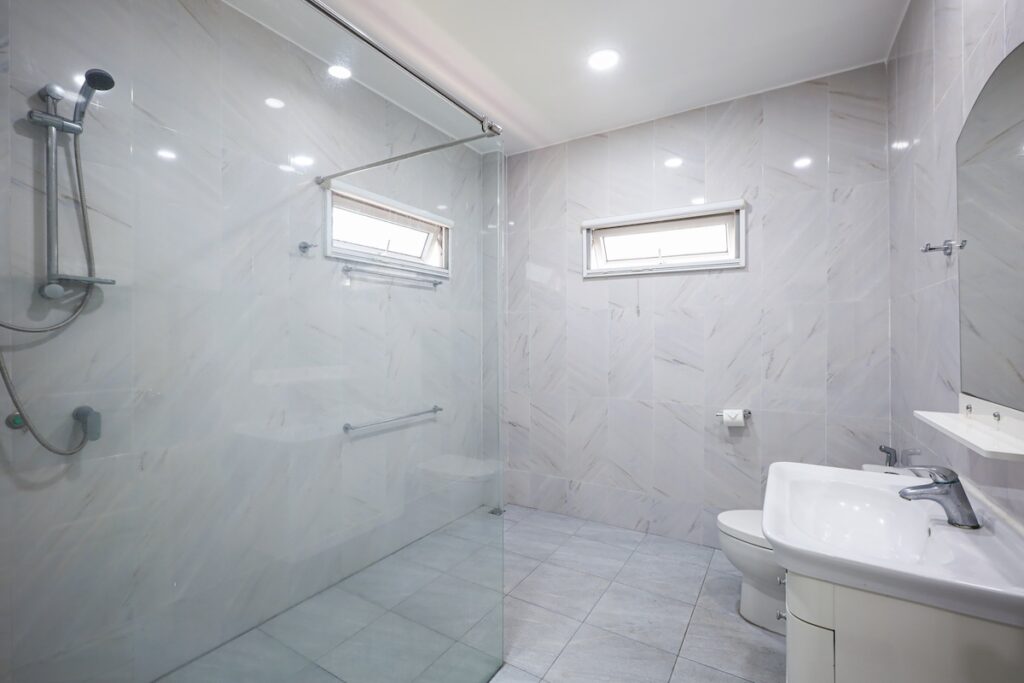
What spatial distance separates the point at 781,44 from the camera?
218cm

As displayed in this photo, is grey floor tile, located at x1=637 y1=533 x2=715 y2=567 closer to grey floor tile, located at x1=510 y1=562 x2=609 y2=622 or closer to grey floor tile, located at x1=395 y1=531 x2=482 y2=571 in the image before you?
grey floor tile, located at x1=510 y1=562 x2=609 y2=622

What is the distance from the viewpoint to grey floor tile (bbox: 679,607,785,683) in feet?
5.55

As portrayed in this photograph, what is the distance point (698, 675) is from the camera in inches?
65.9

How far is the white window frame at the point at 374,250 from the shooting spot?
139cm

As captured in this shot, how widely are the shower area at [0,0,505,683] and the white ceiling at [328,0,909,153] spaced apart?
25.7 inches

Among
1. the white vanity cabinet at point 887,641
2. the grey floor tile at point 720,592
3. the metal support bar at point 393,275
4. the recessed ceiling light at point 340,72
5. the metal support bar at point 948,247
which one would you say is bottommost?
the grey floor tile at point 720,592

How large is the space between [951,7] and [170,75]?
2.31 meters

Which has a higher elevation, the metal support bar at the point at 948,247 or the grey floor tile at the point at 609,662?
the metal support bar at the point at 948,247

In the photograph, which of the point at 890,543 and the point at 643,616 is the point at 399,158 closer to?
the point at 890,543

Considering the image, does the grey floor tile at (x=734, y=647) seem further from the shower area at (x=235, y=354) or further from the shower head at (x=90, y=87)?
the shower head at (x=90, y=87)

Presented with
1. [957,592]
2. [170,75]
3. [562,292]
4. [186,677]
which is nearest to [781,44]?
[562,292]

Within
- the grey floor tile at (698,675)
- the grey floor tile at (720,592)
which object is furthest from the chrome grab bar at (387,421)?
the grey floor tile at (720,592)

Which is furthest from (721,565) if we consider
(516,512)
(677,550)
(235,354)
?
(235,354)

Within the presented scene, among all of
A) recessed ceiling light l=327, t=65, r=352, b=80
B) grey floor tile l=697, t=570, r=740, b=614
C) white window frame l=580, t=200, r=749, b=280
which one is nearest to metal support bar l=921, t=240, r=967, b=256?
white window frame l=580, t=200, r=749, b=280
